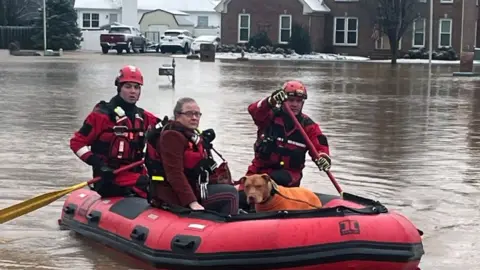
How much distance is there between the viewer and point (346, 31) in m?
62.7

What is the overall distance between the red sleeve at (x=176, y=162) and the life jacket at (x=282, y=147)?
121 centimetres

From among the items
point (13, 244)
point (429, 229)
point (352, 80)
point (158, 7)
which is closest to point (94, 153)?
point (13, 244)

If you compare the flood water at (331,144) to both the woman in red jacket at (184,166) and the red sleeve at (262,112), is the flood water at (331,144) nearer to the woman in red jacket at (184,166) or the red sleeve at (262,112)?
the woman in red jacket at (184,166)

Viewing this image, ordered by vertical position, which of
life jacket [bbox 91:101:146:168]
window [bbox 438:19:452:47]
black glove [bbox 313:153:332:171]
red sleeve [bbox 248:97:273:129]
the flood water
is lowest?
the flood water

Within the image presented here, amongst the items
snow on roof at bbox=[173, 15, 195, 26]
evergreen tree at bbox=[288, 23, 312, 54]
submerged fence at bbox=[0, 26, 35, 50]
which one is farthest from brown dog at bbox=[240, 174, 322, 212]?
snow on roof at bbox=[173, 15, 195, 26]

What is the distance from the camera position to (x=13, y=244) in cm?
869

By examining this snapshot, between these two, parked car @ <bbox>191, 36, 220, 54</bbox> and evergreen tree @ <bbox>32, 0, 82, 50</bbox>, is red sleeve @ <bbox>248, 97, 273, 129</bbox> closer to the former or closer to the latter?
parked car @ <bbox>191, 36, 220, 54</bbox>

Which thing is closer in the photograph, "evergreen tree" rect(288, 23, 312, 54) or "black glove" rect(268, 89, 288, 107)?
"black glove" rect(268, 89, 288, 107)

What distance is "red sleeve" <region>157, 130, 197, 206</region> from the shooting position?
25.6 ft

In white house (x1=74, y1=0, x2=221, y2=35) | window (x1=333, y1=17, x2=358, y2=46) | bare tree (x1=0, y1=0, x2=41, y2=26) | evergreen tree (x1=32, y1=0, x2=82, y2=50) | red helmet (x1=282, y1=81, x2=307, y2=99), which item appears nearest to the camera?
red helmet (x1=282, y1=81, x2=307, y2=99)

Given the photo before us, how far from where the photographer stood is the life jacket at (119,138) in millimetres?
8812

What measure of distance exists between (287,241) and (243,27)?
2270 inches

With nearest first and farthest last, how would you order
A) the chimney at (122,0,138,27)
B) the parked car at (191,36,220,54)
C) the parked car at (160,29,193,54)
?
1. the parked car at (191,36,220,54)
2. the parked car at (160,29,193,54)
3. the chimney at (122,0,138,27)

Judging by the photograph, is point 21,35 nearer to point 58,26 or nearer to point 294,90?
point 58,26
